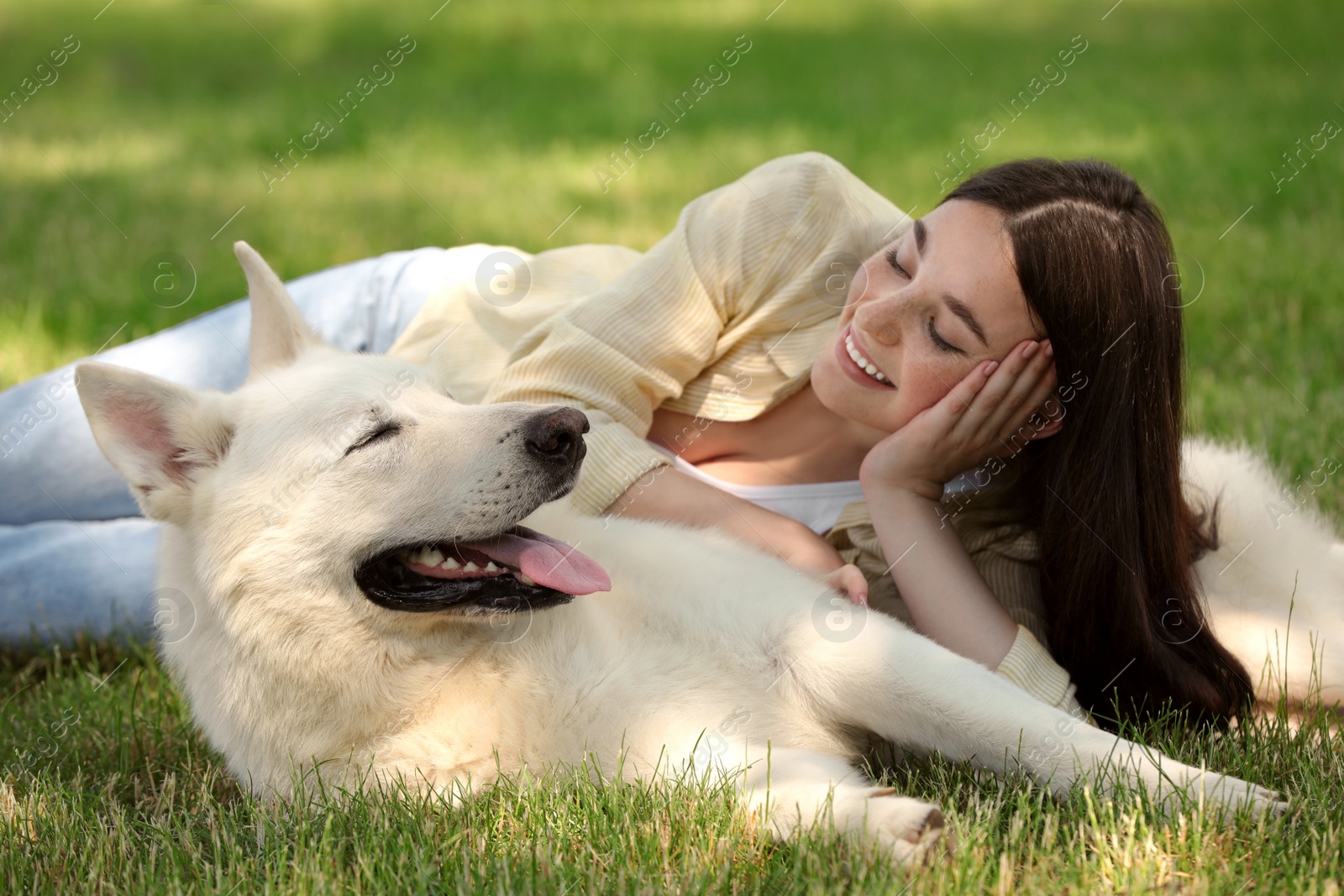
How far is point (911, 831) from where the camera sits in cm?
205

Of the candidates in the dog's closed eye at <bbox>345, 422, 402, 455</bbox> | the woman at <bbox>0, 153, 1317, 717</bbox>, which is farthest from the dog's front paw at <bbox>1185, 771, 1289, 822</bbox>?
the dog's closed eye at <bbox>345, 422, 402, 455</bbox>

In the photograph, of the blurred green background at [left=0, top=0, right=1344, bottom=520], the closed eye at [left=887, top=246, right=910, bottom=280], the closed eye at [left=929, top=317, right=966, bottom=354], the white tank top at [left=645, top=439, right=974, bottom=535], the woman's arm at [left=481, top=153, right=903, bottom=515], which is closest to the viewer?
the closed eye at [left=929, top=317, right=966, bottom=354]

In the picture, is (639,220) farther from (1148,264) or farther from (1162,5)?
(1162,5)

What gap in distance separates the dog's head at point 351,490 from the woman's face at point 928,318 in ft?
2.99

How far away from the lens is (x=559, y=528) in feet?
8.78

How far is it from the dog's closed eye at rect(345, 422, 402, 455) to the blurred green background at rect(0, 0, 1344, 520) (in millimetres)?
3127

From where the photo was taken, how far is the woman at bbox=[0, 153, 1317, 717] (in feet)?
9.29

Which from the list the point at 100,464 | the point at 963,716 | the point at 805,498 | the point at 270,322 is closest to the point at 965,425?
the point at 805,498

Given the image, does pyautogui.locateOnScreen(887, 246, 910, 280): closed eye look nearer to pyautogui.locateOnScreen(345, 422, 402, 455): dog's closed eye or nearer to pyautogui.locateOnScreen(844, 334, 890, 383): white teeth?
pyautogui.locateOnScreen(844, 334, 890, 383): white teeth

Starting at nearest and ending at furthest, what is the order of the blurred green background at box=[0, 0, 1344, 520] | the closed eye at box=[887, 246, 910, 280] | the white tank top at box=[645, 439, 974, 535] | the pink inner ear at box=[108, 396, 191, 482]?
the pink inner ear at box=[108, 396, 191, 482]
the closed eye at box=[887, 246, 910, 280]
the white tank top at box=[645, 439, 974, 535]
the blurred green background at box=[0, 0, 1344, 520]

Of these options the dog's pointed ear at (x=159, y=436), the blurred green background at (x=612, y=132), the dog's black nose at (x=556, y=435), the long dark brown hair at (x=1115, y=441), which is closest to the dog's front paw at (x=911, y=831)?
the dog's black nose at (x=556, y=435)

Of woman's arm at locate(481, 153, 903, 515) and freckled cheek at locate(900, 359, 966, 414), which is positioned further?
woman's arm at locate(481, 153, 903, 515)

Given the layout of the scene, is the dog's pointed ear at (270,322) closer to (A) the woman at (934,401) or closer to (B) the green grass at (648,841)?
(A) the woman at (934,401)

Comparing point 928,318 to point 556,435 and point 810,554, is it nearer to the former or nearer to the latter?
point 810,554
